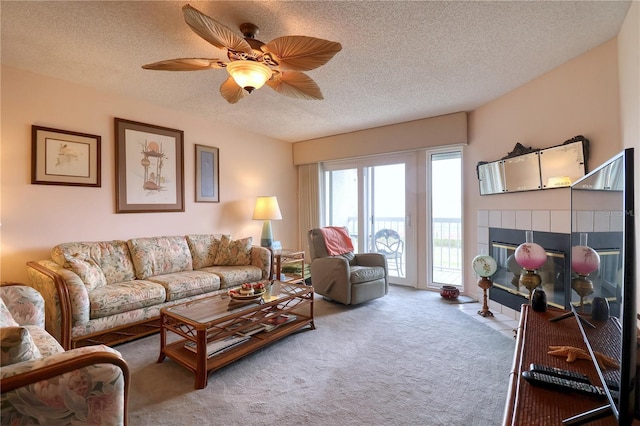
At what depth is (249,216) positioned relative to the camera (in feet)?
14.9

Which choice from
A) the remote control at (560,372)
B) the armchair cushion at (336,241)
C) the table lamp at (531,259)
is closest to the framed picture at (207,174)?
the armchair cushion at (336,241)

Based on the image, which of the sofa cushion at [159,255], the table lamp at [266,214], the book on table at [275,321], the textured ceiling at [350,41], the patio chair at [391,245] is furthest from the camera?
the patio chair at [391,245]

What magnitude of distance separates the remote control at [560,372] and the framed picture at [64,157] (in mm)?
3733

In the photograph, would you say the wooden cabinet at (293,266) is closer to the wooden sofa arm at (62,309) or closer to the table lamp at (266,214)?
the table lamp at (266,214)

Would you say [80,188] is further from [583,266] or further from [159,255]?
[583,266]

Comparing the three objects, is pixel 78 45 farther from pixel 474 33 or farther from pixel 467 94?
pixel 467 94

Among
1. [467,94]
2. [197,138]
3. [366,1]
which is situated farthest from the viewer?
[197,138]

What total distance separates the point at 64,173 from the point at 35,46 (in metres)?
1.11

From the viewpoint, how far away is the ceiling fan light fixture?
188cm

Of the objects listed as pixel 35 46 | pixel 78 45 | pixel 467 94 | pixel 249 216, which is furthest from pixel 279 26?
pixel 249 216

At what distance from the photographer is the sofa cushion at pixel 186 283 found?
2803 millimetres

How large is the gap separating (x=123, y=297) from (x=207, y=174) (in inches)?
76.8

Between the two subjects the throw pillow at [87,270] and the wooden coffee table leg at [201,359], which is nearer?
the wooden coffee table leg at [201,359]

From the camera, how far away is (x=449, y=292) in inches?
145
